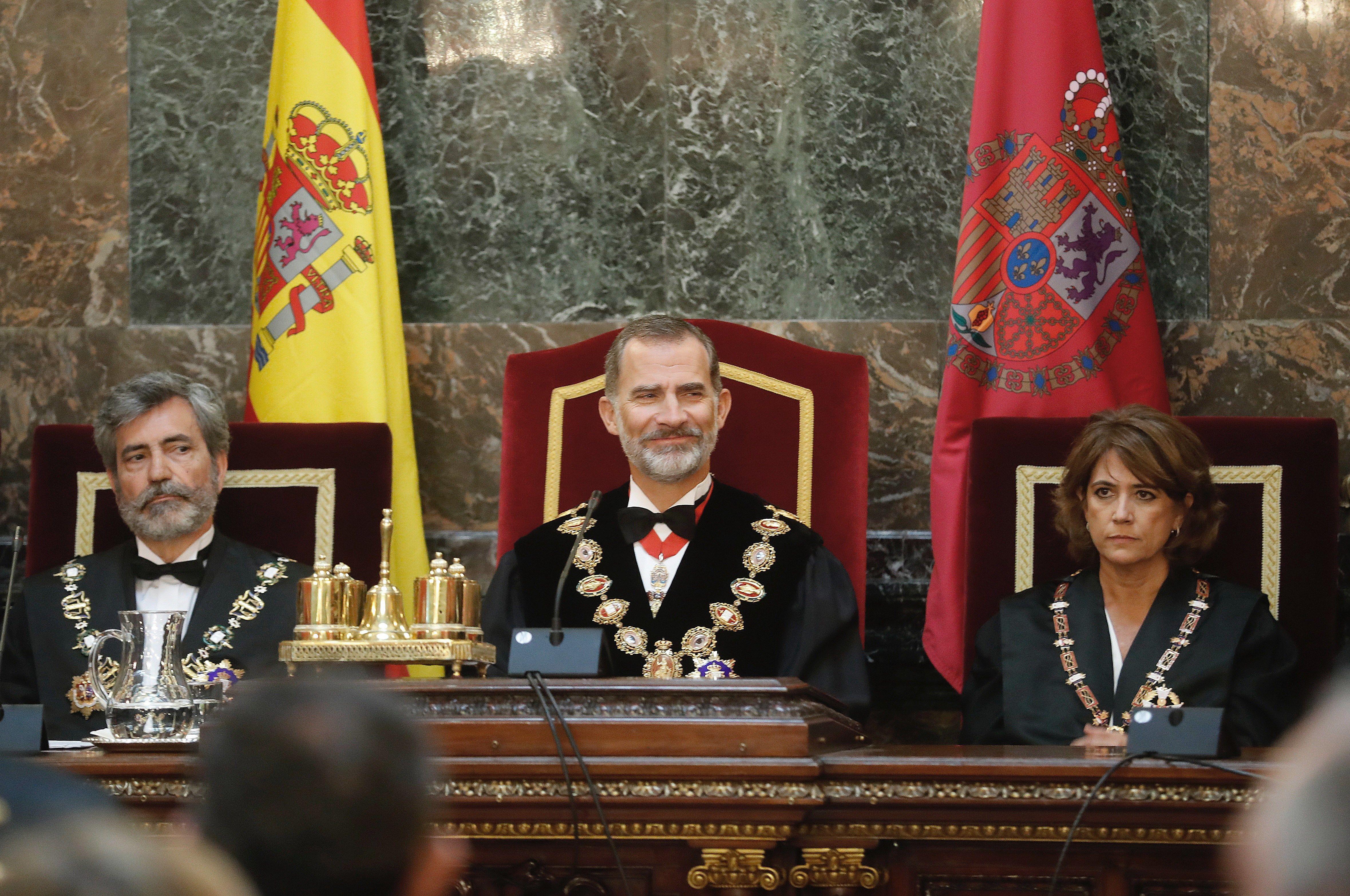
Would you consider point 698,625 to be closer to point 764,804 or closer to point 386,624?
point 386,624

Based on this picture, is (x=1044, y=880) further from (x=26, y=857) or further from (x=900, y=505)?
(x=900, y=505)

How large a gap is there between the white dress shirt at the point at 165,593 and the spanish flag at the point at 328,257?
562 mm

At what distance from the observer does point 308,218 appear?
153 inches

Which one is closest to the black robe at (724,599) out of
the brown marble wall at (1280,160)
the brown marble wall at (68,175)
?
the brown marble wall at (1280,160)

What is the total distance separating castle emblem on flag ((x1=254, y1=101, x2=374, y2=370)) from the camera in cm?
389

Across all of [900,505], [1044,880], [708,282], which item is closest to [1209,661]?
[1044,880]

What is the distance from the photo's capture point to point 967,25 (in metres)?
4.15

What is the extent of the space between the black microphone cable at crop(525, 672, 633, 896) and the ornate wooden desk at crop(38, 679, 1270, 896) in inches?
0.4

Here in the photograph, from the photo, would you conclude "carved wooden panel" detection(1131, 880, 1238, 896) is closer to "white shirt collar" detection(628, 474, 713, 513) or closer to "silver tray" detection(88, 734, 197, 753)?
"silver tray" detection(88, 734, 197, 753)

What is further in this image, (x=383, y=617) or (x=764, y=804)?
(x=383, y=617)

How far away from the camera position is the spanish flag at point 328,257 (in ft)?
12.7

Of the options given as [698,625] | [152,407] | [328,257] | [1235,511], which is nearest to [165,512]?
[152,407]

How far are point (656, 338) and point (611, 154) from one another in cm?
115

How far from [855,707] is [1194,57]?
213 cm
